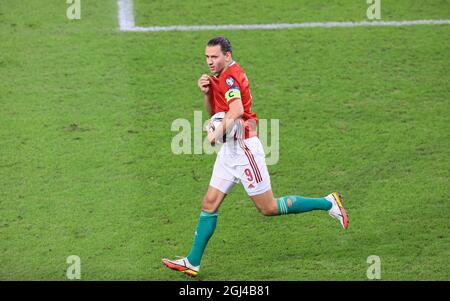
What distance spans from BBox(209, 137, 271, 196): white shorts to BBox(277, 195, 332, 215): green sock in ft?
0.86

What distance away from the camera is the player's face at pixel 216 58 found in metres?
7.37

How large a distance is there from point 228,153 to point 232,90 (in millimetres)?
574

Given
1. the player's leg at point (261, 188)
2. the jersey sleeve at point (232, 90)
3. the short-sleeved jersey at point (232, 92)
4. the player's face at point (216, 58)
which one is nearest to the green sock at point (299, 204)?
the player's leg at point (261, 188)

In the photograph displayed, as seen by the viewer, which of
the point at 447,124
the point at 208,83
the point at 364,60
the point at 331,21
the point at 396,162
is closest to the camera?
the point at 208,83

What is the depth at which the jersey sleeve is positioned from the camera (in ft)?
24.0

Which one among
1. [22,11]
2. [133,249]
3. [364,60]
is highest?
[22,11]

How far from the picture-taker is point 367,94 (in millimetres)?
10680

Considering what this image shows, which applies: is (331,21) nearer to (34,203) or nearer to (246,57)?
(246,57)

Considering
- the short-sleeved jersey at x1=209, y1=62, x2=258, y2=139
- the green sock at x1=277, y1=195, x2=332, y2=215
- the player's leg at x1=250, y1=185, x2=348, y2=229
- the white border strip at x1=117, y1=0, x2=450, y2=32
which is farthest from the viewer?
the white border strip at x1=117, y1=0, x2=450, y2=32

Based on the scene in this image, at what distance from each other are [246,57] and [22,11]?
10.4 ft

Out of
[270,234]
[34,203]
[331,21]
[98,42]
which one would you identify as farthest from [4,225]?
[331,21]

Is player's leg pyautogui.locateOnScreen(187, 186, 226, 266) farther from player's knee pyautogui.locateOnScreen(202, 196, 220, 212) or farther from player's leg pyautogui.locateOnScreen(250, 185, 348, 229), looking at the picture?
player's leg pyautogui.locateOnScreen(250, 185, 348, 229)

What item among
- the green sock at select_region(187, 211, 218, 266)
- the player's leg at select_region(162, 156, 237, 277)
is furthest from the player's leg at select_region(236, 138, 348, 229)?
the green sock at select_region(187, 211, 218, 266)

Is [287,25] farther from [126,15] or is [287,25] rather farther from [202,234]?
Answer: [202,234]
